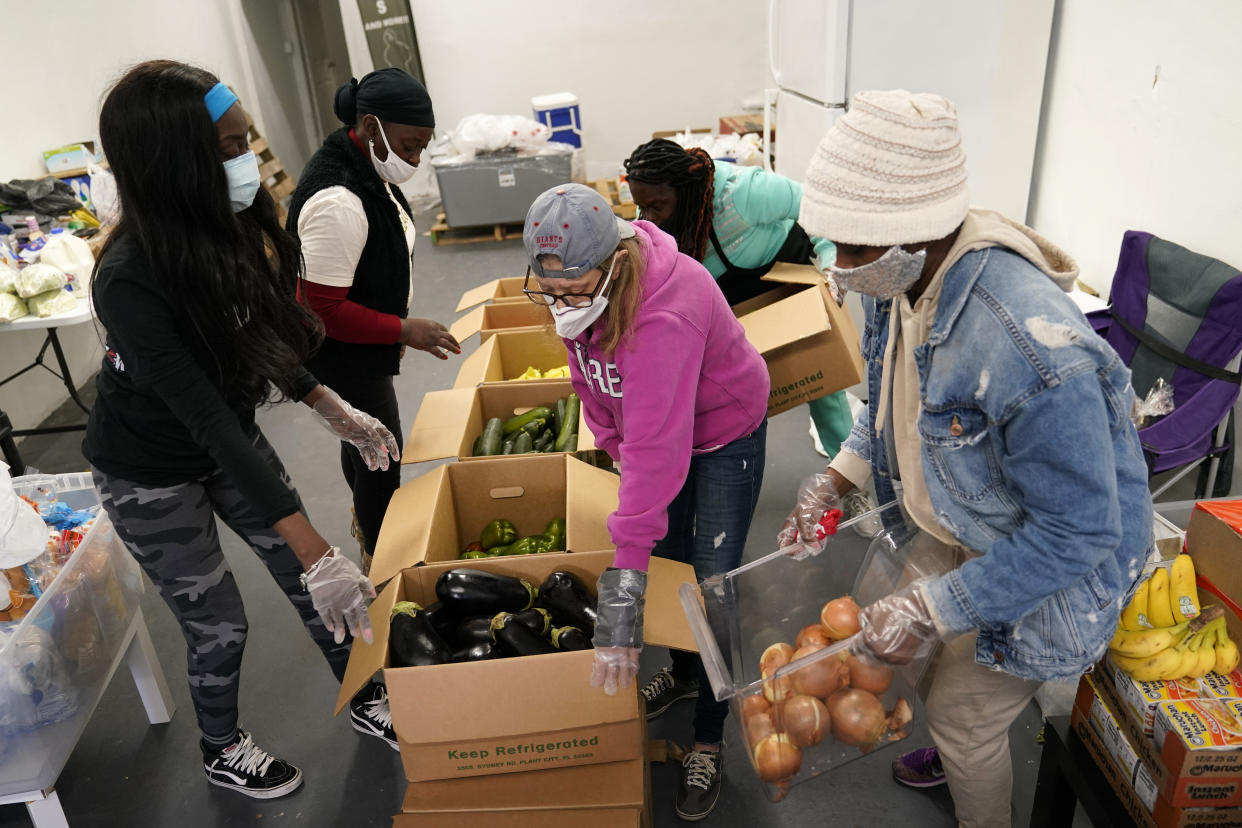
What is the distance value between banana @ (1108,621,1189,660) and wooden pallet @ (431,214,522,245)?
241 inches

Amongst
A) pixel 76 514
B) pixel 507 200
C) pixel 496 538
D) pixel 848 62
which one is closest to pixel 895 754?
pixel 496 538

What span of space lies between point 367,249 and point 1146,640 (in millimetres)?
2004

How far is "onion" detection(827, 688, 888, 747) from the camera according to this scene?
1.64 m

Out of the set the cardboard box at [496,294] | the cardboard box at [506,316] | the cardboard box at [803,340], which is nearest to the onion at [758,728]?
the cardboard box at [803,340]

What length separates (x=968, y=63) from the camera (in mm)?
3543

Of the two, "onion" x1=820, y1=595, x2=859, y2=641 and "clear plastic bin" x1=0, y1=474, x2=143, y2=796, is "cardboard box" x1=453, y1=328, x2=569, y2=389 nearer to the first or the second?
"clear plastic bin" x1=0, y1=474, x2=143, y2=796

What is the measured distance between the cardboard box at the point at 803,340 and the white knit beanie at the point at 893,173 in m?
1.42

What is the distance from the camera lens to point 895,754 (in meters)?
2.30

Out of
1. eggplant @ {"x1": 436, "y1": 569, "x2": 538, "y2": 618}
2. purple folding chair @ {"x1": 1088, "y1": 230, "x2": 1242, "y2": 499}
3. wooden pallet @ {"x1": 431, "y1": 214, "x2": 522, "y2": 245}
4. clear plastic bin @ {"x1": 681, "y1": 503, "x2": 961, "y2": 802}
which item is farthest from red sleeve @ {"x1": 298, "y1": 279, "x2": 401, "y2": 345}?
wooden pallet @ {"x1": 431, "y1": 214, "x2": 522, "y2": 245}

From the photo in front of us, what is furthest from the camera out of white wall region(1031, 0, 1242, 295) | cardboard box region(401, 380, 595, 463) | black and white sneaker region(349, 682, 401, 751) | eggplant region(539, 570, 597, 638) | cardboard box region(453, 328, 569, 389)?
cardboard box region(453, 328, 569, 389)

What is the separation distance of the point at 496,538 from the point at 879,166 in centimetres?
169

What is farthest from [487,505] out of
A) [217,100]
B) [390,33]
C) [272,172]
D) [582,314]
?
[390,33]

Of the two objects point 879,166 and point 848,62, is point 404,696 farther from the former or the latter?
point 848,62

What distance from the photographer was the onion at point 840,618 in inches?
67.7
